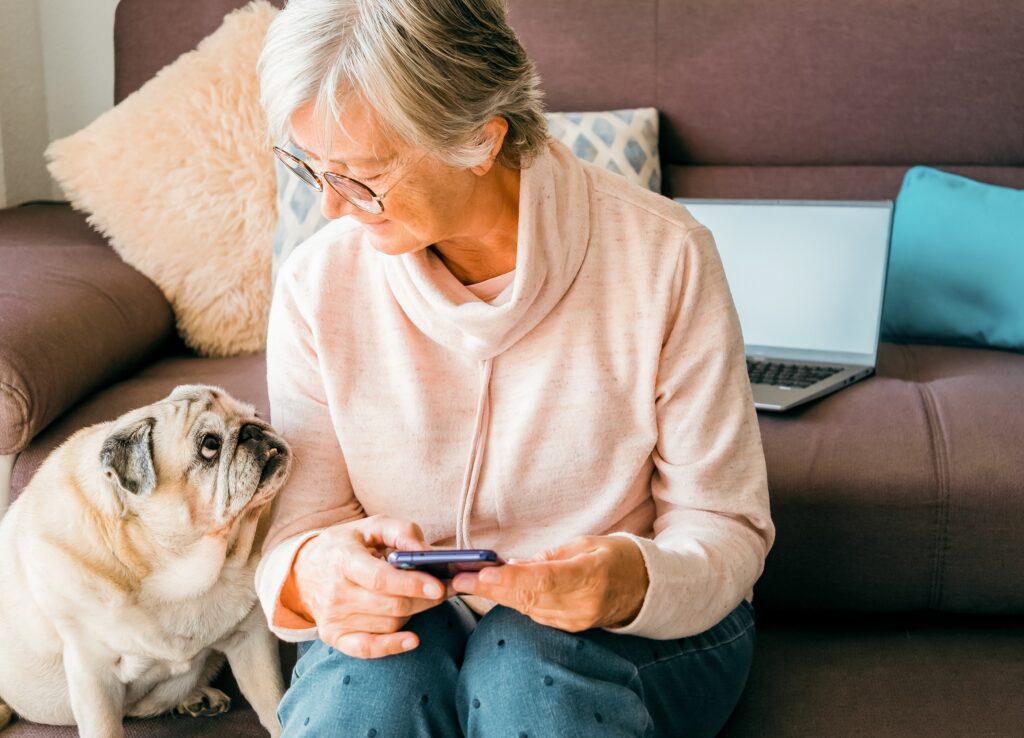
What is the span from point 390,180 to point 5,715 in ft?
3.07

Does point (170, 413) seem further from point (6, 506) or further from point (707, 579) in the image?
point (707, 579)

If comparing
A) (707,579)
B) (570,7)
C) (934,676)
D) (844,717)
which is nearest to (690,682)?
(707,579)

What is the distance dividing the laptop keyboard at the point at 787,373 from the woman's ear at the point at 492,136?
75cm

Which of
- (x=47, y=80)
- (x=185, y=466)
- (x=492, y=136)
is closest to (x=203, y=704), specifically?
(x=185, y=466)

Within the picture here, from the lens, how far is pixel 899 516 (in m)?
1.40

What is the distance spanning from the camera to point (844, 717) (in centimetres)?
125

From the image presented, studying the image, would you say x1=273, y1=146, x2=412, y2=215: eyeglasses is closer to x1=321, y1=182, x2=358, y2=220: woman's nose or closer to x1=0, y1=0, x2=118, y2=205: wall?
x1=321, y1=182, x2=358, y2=220: woman's nose

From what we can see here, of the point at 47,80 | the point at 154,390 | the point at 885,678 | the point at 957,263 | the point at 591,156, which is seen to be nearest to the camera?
the point at 885,678

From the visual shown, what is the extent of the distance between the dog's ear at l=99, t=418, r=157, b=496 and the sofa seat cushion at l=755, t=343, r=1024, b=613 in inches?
32.3

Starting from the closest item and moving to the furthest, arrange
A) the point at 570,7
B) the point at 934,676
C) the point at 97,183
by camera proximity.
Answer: the point at 934,676
the point at 97,183
the point at 570,7

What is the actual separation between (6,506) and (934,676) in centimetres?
129

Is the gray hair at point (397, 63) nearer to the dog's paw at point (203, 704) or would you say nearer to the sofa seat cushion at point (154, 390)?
the sofa seat cushion at point (154, 390)

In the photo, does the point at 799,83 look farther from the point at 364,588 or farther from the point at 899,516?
the point at 364,588

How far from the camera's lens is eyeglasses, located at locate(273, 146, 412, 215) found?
0.95m
